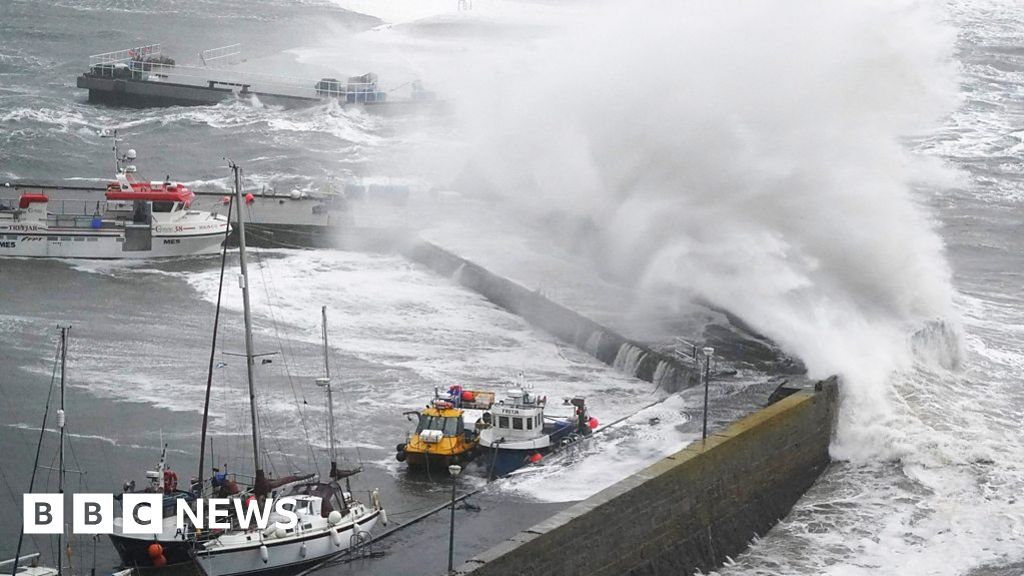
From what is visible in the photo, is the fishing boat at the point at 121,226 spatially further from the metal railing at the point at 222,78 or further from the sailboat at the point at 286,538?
the metal railing at the point at 222,78

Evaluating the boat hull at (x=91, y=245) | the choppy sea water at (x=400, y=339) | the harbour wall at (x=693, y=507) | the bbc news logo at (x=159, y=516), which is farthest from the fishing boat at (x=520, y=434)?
the boat hull at (x=91, y=245)

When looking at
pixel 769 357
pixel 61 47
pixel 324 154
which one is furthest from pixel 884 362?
pixel 61 47

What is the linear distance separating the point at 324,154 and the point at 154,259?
15.4 meters

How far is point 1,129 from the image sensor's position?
5675cm

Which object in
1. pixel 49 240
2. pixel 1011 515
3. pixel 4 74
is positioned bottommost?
pixel 1011 515

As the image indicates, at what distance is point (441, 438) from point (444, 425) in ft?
1.20

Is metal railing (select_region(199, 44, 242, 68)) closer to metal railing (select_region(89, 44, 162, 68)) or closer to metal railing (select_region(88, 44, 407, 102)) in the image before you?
metal railing (select_region(88, 44, 407, 102))

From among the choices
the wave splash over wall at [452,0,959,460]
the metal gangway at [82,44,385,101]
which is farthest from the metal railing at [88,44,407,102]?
the wave splash over wall at [452,0,959,460]

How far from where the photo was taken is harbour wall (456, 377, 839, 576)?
21953 mm

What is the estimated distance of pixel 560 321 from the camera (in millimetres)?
36344

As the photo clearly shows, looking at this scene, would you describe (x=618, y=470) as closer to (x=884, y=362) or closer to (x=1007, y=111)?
(x=884, y=362)

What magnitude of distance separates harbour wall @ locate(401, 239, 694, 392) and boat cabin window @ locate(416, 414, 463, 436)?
562 cm

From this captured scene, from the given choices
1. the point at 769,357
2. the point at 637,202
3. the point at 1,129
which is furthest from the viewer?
the point at 1,129

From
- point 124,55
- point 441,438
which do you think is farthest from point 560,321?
point 124,55
